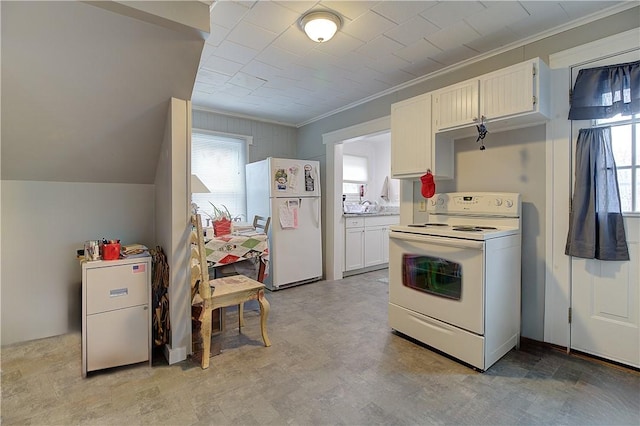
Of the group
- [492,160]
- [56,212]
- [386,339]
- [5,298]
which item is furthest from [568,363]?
[5,298]

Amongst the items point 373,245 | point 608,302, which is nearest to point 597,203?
point 608,302

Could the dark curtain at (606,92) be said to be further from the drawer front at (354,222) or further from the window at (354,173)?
the window at (354,173)

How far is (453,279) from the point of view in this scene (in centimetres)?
223

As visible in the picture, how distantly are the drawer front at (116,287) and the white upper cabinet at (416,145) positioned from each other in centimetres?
234

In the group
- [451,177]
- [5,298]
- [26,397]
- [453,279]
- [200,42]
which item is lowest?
[26,397]

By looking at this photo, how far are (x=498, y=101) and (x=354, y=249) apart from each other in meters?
2.92

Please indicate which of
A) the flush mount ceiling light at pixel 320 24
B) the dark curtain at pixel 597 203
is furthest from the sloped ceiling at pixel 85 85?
the dark curtain at pixel 597 203

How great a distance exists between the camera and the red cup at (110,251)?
214 centimetres

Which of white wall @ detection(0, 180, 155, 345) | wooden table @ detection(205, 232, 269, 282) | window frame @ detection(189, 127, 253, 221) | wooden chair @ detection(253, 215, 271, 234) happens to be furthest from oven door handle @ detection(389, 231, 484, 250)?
window frame @ detection(189, 127, 253, 221)

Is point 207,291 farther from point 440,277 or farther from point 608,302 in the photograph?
point 608,302

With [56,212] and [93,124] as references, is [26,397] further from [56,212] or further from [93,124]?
[93,124]

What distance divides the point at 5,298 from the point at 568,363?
4298 millimetres

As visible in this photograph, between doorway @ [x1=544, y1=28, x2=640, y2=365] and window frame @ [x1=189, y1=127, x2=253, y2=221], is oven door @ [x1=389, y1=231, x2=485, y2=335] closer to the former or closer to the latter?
doorway @ [x1=544, y1=28, x2=640, y2=365]

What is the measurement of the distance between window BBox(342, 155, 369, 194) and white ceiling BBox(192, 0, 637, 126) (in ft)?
7.49
